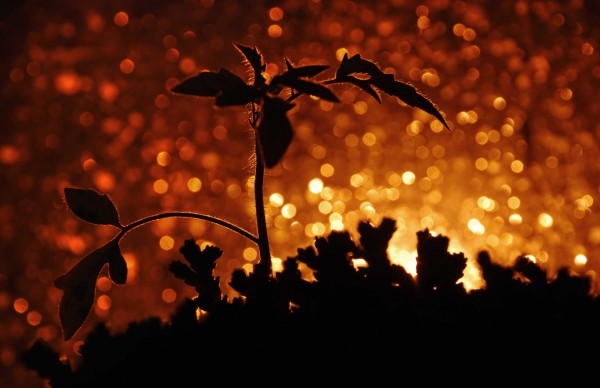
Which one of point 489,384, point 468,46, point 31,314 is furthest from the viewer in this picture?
point 31,314

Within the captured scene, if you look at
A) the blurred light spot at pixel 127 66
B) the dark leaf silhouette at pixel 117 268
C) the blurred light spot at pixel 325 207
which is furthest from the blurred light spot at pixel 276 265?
the blurred light spot at pixel 127 66

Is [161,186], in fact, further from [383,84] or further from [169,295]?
[383,84]

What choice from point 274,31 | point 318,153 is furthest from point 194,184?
point 274,31

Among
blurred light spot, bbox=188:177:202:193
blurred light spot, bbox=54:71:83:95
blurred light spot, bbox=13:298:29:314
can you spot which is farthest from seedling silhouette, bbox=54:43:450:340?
blurred light spot, bbox=13:298:29:314

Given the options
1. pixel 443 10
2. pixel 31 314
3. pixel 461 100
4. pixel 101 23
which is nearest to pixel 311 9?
pixel 443 10

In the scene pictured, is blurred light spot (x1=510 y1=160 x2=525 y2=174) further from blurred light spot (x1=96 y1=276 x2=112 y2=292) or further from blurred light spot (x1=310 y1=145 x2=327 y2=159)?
blurred light spot (x1=96 y1=276 x2=112 y2=292)

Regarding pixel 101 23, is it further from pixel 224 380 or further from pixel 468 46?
pixel 224 380
